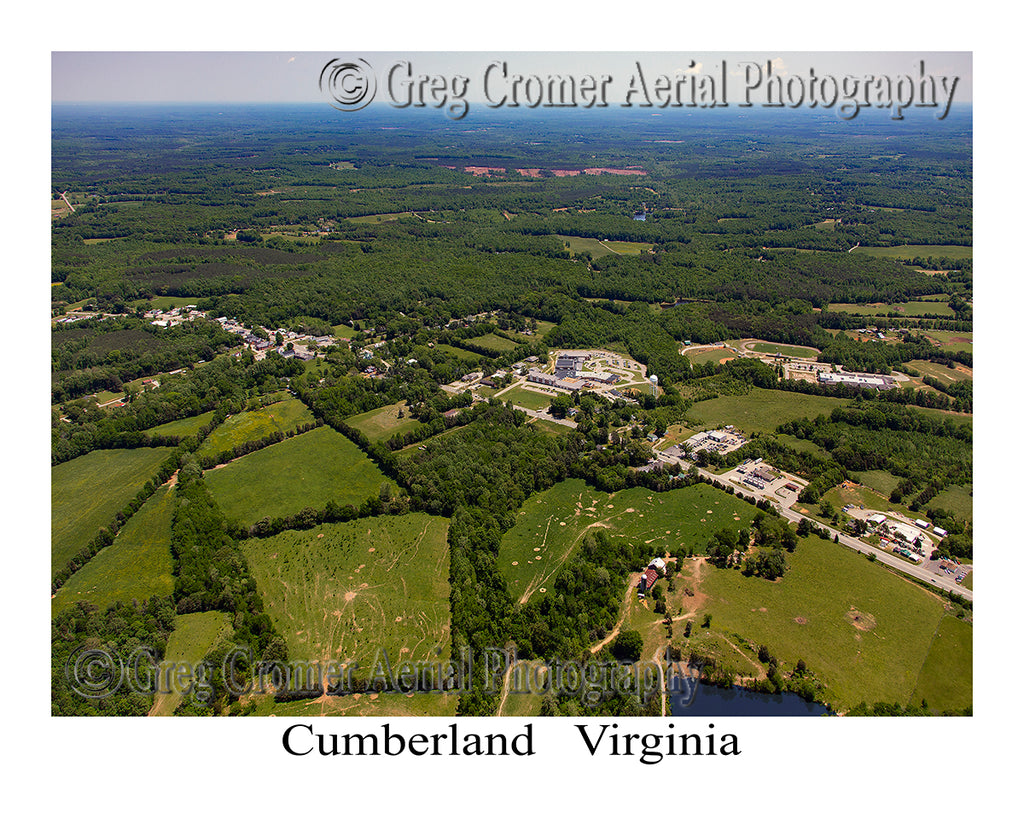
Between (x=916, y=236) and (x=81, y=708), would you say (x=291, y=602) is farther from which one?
(x=916, y=236)

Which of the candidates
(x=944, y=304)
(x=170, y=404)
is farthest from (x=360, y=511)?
(x=944, y=304)

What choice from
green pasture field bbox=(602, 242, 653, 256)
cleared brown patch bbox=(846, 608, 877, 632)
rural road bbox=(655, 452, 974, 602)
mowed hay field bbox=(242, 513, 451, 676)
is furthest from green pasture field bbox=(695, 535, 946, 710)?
green pasture field bbox=(602, 242, 653, 256)

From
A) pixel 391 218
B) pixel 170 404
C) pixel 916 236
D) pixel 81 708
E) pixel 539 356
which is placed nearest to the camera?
pixel 81 708

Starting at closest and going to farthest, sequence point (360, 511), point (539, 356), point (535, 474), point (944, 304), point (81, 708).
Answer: point (81, 708) < point (360, 511) < point (535, 474) < point (539, 356) < point (944, 304)

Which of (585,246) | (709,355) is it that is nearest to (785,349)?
(709,355)

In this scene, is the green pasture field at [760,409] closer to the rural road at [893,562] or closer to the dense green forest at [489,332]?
the dense green forest at [489,332]

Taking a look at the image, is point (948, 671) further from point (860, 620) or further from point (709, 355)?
point (709, 355)

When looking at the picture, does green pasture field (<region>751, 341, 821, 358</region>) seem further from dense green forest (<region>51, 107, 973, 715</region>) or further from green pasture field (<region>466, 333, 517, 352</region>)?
green pasture field (<region>466, 333, 517, 352</region>)
